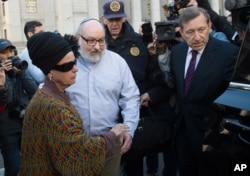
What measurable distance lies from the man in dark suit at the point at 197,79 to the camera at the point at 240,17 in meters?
0.36

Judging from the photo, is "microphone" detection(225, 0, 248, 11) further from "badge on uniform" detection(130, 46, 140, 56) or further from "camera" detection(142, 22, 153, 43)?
"badge on uniform" detection(130, 46, 140, 56)

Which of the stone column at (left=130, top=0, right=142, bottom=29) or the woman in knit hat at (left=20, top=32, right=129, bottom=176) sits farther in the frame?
the stone column at (left=130, top=0, right=142, bottom=29)

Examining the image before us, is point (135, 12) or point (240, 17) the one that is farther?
point (135, 12)

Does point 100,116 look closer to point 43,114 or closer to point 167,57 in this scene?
point 43,114

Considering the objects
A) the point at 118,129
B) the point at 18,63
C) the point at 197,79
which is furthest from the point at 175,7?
the point at 118,129

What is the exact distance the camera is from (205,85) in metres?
2.97

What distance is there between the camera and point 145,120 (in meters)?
3.54

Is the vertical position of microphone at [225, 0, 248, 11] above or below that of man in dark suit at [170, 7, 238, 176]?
above

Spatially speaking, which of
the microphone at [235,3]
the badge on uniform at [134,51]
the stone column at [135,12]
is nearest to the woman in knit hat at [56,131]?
the badge on uniform at [134,51]

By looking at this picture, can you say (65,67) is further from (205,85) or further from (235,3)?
(235,3)

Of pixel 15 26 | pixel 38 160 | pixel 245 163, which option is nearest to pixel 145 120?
pixel 38 160

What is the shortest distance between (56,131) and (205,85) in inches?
57.0

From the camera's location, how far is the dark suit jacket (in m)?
2.96

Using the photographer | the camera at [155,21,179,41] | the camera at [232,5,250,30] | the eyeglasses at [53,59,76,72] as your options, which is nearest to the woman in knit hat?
the eyeglasses at [53,59,76,72]
